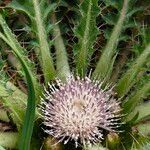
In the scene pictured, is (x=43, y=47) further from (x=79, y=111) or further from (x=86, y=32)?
(x=79, y=111)

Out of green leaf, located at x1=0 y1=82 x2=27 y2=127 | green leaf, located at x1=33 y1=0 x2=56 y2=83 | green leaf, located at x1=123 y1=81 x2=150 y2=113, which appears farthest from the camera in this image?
green leaf, located at x1=33 y1=0 x2=56 y2=83

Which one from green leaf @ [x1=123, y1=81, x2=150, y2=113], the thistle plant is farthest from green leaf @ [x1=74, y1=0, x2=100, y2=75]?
green leaf @ [x1=123, y1=81, x2=150, y2=113]

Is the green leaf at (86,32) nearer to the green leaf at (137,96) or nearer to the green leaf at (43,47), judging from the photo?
the green leaf at (43,47)

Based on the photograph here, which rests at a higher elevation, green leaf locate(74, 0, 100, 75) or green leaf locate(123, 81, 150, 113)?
green leaf locate(74, 0, 100, 75)

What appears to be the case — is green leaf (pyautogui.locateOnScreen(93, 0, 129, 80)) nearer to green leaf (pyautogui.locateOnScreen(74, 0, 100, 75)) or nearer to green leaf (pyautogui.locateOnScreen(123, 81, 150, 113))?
green leaf (pyautogui.locateOnScreen(74, 0, 100, 75))

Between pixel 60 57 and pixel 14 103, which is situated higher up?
pixel 60 57

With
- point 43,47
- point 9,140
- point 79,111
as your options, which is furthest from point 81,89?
point 9,140

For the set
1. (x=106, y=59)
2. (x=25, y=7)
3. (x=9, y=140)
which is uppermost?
(x=25, y=7)
